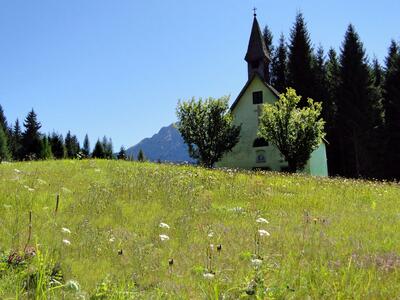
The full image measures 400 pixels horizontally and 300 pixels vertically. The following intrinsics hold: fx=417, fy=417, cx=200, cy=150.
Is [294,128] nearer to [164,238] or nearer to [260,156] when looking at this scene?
[260,156]

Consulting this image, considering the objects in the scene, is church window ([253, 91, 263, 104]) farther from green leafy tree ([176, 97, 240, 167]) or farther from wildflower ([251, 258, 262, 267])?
wildflower ([251, 258, 262, 267])

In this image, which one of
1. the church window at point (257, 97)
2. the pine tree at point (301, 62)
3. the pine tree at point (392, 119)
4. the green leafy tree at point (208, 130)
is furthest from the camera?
the pine tree at point (301, 62)

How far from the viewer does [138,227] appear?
7.77 m

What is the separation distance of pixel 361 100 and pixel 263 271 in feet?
163

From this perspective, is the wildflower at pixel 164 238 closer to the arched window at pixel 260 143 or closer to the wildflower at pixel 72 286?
the wildflower at pixel 72 286

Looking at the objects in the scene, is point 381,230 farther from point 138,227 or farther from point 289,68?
point 289,68

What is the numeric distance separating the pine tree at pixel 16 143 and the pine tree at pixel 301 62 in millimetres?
54564

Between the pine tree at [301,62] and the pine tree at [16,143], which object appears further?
the pine tree at [16,143]

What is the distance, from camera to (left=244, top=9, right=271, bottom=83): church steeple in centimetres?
4719

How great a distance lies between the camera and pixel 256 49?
47.4 m

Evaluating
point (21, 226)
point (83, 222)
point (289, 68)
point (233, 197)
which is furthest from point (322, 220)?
point (289, 68)

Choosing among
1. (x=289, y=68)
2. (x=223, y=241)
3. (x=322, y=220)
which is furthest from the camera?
(x=289, y=68)

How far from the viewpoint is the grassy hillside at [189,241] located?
4.70 m

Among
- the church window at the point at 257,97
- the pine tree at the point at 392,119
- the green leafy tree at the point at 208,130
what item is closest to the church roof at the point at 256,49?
the church window at the point at 257,97
